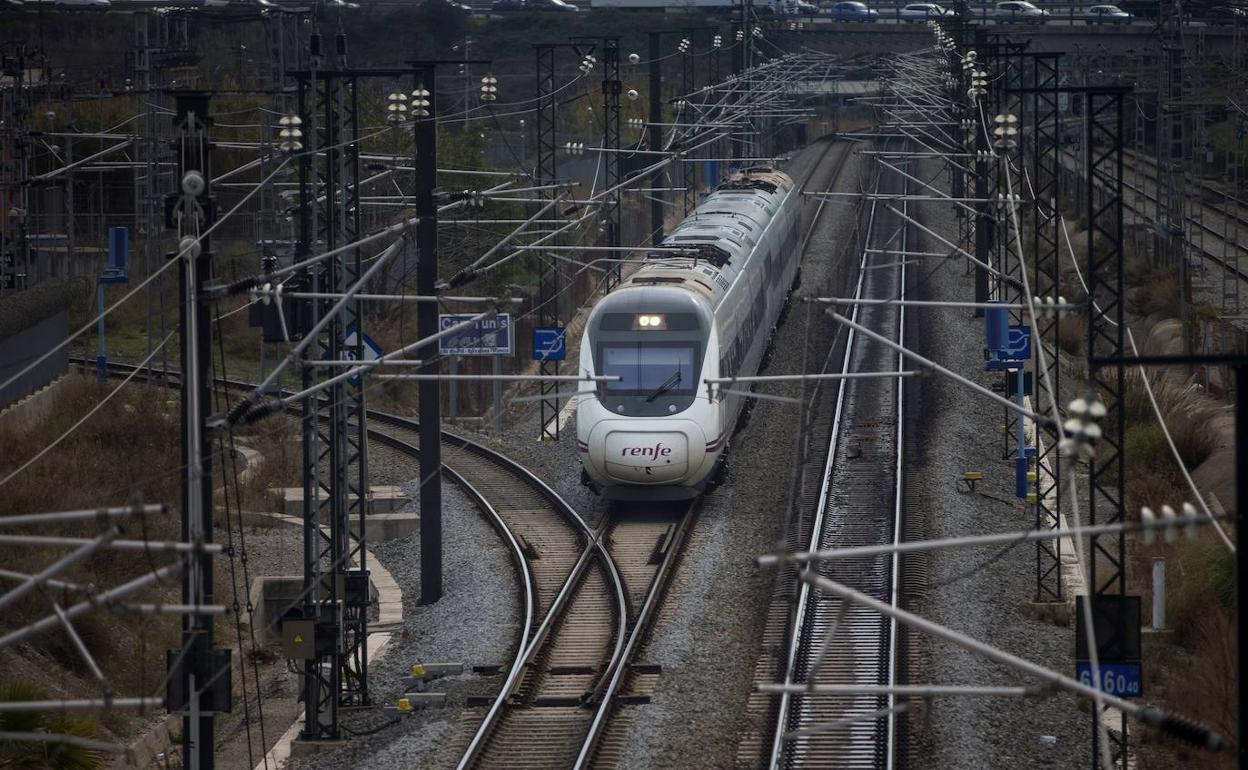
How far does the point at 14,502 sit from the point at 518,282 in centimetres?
2248

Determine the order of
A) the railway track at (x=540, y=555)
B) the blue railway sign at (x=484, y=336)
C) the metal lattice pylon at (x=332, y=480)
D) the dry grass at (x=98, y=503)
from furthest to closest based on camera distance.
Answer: the blue railway sign at (x=484, y=336), the dry grass at (x=98, y=503), the railway track at (x=540, y=555), the metal lattice pylon at (x=332, y=480)

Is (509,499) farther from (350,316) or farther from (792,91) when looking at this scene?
(792,91)

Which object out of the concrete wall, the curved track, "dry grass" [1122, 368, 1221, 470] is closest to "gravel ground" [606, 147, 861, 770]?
the curved track

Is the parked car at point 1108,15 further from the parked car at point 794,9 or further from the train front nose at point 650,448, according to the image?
the train front nose at point 650,448

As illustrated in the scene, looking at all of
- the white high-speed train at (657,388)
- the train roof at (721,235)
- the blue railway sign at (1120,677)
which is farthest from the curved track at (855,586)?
the train roof at (721,235)

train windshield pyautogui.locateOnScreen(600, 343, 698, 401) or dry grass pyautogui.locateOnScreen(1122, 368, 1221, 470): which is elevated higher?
train windshield pyautogui.locateOnScreen(600, 343, 698, 401)

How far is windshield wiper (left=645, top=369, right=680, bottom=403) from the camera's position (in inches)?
946

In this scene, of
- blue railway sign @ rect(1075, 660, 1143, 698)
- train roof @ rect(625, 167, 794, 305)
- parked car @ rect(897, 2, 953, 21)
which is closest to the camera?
blue railway sign @ rect(1075, 660, 1143, 698)

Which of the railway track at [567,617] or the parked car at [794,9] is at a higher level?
the parked car at [794,9]

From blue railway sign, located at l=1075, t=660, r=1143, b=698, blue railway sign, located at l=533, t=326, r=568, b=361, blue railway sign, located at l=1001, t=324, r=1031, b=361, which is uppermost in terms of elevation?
blue railway sign, located at l=1001, t=324, r=1031, b=361

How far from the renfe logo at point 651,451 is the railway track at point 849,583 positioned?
2.08 metres

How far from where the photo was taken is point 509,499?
88.4ft

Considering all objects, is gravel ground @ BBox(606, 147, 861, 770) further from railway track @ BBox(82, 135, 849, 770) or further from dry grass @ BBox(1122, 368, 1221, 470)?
dry grass @ BBox(1122, 368, 1221, 470)

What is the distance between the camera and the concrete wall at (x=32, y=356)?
103ft
